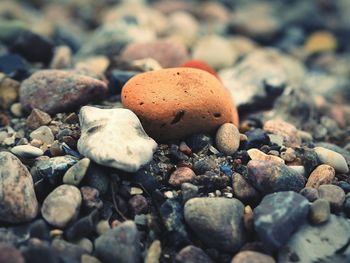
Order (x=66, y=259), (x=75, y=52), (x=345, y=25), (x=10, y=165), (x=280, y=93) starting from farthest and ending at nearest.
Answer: (x=345, y=25) < (x=75, y=52) < (x=280, y=93) < (x=10, y=165) < (x=66, y=259)

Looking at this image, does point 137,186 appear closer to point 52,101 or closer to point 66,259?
point 66,259

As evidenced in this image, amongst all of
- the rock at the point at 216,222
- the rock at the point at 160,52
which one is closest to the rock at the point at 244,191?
the rock at the point at 216,222

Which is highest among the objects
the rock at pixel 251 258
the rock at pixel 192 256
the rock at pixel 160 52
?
the rock at pixel 160 52

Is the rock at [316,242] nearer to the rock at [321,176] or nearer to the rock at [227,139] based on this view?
the rock at [321,176]

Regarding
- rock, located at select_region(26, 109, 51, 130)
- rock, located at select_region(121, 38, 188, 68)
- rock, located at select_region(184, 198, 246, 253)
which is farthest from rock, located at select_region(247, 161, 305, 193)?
rock, located at select_region(121, 38, 188, 68)

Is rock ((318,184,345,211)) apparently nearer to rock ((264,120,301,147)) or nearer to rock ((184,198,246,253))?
rock ((184,198,246,253))

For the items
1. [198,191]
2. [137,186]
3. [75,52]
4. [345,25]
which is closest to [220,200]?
[198,191]
